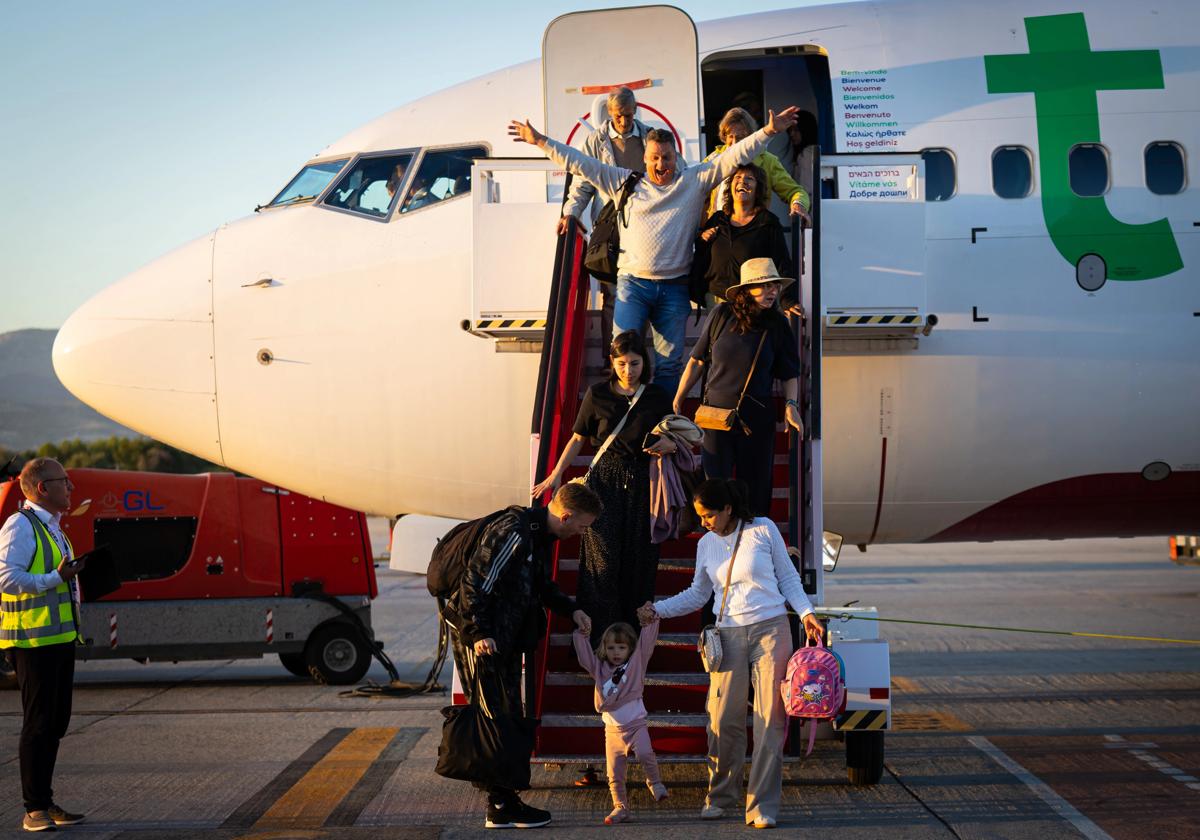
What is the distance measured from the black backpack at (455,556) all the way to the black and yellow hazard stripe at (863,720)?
2466 millimetres

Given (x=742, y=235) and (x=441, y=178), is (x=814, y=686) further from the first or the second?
(x=441, y=178)

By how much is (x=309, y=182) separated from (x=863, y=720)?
640 cm

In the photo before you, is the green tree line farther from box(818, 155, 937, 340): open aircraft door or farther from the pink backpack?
the pink backpack

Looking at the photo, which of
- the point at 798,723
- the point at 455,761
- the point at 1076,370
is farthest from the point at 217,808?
the point at 1076,370

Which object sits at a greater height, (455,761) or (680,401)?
(680,401)

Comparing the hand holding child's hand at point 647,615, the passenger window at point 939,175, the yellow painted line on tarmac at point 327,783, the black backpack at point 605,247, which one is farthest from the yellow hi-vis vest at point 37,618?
the passenger window at point 939,175

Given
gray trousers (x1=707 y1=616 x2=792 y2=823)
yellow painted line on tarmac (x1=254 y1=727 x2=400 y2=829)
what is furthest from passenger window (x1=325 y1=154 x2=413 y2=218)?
gray trousers (x1=707 y1=616 x2=792 y2=823)

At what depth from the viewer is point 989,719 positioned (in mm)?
10500

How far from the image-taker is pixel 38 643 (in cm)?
708

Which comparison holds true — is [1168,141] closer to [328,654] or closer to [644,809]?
[644,809]

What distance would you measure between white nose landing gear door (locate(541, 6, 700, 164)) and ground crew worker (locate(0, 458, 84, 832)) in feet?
15.3

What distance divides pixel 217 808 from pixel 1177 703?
812 centimetres

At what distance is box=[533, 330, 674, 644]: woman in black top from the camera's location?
24.3 feet

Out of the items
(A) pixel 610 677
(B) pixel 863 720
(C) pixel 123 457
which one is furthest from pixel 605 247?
(C) pixel 123 457
